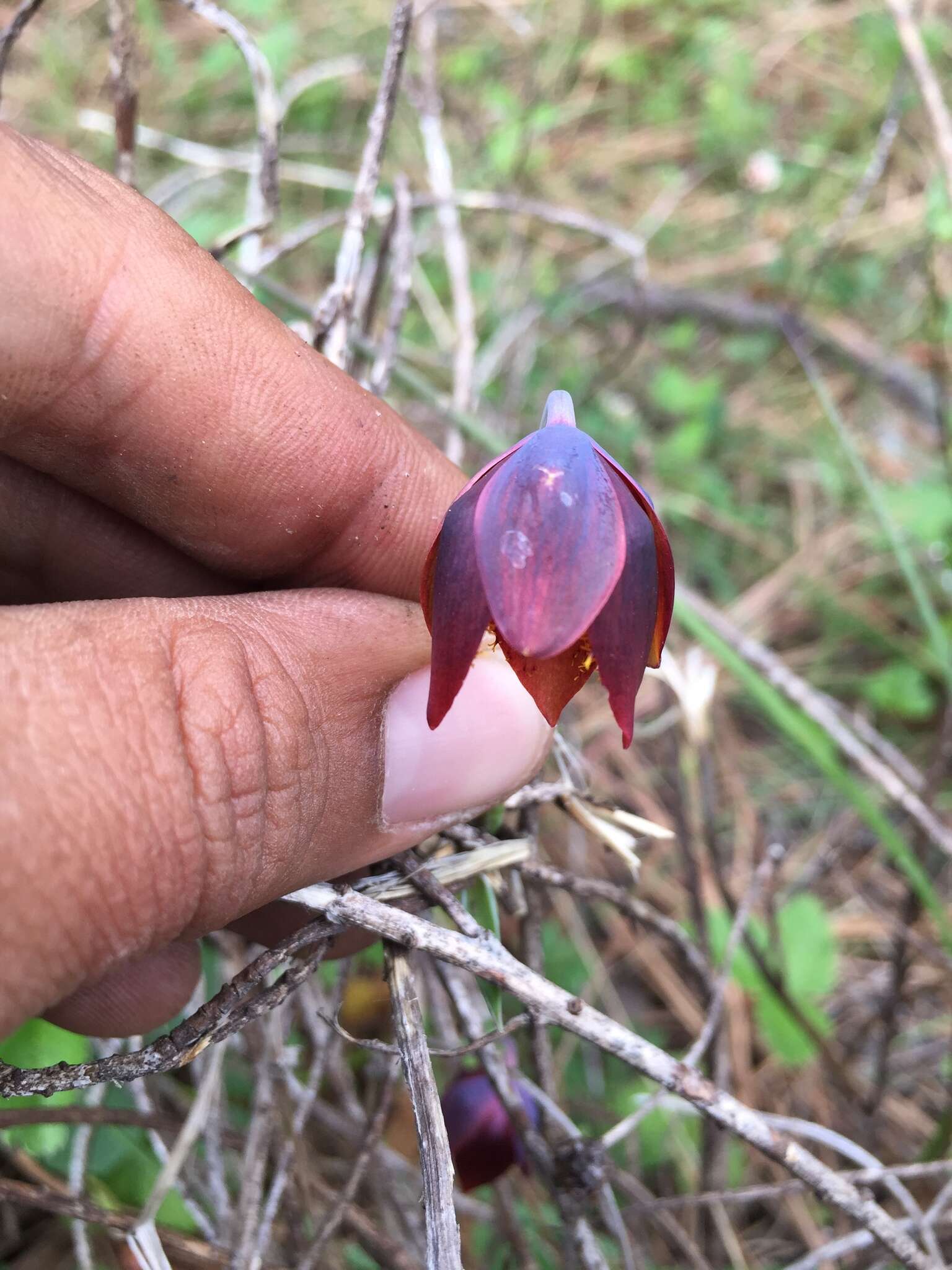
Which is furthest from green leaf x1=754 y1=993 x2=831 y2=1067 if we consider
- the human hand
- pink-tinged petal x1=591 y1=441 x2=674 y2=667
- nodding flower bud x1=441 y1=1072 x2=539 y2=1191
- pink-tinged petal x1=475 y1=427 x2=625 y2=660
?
pink-tinged petal x1=475 y1=427 x2=625 y2=660

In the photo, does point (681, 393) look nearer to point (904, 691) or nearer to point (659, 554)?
point (904, 691)

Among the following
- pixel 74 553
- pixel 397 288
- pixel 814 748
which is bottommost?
pixel 814 748

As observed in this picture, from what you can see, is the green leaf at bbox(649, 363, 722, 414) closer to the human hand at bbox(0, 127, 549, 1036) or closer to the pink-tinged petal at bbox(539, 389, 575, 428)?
the human hand at bbox(0, 127, 549, 1036)

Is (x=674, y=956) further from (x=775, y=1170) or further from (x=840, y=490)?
(x=840, y=490)

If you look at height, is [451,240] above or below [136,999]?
above

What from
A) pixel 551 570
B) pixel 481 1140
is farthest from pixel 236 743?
pixel 481 1140

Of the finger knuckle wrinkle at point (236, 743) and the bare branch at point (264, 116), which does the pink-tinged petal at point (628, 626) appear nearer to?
the finger knuckle wrinkle at point (236, 743)

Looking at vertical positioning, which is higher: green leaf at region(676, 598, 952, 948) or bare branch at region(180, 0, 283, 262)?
bare branch at region(180, 0, 283, 262)

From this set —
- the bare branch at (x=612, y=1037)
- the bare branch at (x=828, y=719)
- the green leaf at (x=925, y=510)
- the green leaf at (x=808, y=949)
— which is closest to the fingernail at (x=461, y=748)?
the bare branch at (x=612, y=1037)
